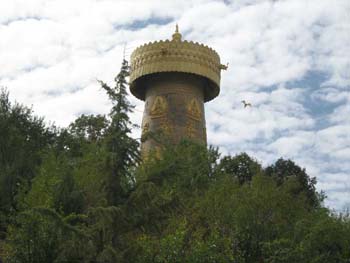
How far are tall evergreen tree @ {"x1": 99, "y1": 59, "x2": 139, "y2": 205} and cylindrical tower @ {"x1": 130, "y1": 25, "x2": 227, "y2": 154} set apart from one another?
606 inches

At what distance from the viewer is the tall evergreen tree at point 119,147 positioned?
Answer: 10914 millimetres

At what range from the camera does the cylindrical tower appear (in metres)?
27.2

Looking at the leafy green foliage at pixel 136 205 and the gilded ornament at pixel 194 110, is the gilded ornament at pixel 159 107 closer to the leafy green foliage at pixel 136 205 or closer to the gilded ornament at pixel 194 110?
the gilded ornament at pixel 194 110

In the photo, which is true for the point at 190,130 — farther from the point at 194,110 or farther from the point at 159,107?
the point at 159,107

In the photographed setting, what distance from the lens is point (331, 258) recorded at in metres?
16.2

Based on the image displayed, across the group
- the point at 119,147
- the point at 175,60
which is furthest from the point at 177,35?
the point at 119,147

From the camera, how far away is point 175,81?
2777 centimetres

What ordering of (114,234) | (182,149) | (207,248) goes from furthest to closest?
(182,149) → (207,248) → (114,234)

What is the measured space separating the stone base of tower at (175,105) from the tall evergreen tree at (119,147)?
614 inches

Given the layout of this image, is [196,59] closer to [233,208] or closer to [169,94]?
[169,94]

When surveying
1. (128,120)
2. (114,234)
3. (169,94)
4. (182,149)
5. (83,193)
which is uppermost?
(169,94)

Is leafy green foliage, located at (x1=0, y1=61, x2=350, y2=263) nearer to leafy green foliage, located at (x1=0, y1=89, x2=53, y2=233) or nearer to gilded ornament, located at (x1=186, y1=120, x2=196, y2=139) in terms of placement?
leafy green foliage, located at (x1=0, y1=89, x2=53, y2=233)

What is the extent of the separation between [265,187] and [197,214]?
2.03m

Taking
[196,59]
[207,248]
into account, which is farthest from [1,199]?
[196,59]
